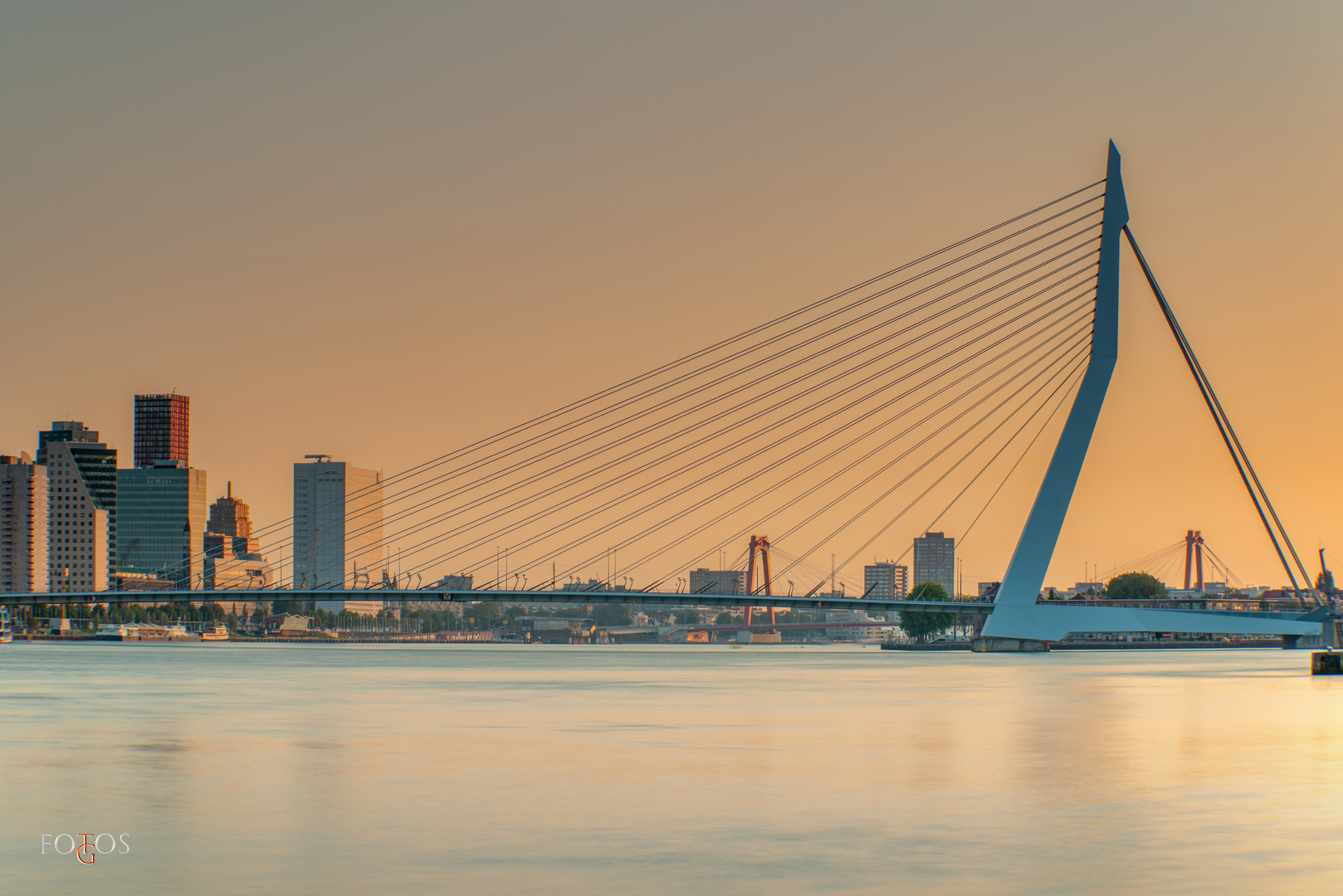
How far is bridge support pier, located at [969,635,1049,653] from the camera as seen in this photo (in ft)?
312

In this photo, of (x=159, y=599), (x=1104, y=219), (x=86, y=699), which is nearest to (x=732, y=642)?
(x=159, y=599)

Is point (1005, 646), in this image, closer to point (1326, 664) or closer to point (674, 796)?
point (1326, 664)

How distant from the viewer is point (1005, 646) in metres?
95.3

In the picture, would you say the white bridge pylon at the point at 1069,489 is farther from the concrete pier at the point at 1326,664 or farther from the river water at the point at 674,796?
the river water at the point at 674,796

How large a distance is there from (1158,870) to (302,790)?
10.5 m

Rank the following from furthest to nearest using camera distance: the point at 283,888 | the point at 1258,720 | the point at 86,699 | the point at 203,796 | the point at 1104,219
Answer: the point at 1104,219 < the point at 86,699 < the point at 1258,720 < the point at 203,796 < the point at 283,888

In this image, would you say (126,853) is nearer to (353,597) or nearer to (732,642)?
(353,597)

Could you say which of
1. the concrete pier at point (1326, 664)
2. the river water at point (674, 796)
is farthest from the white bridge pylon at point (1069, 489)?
the river water at point (674, 796)

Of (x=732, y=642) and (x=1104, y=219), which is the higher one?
(x=1104, y=219)

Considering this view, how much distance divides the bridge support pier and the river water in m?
57.2

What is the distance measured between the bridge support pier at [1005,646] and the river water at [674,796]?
57.2 meters

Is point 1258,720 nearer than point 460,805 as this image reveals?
No

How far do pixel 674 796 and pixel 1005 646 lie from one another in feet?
265

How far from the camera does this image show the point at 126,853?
553 inches
